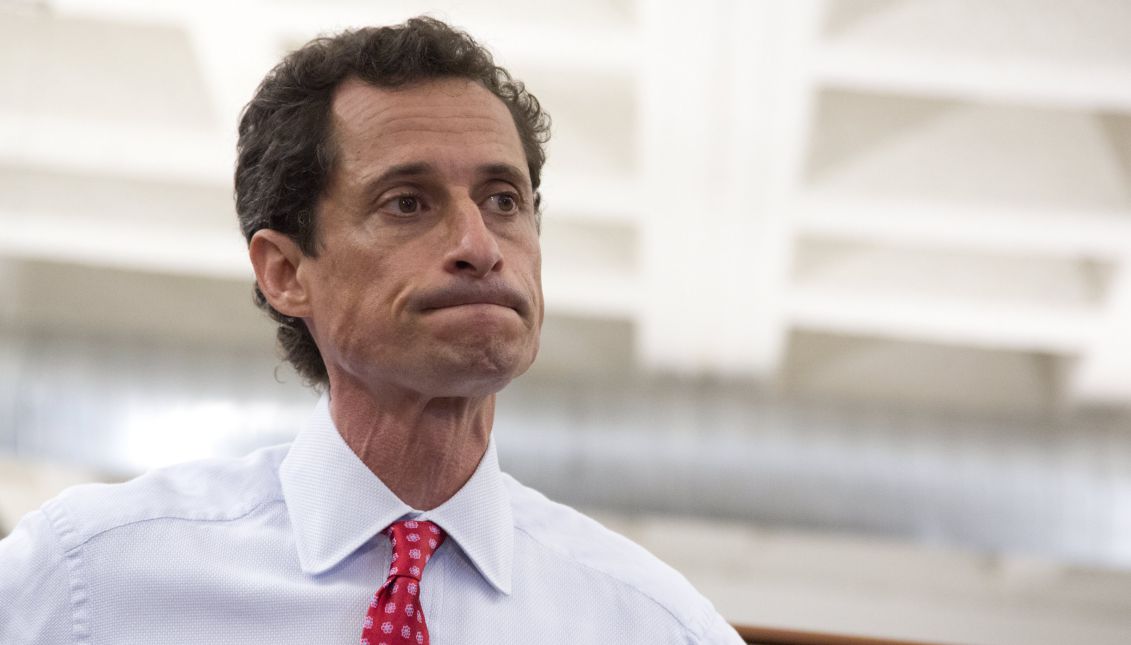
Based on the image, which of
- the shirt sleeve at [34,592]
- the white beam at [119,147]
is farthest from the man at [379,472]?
the white beam at [119,147]

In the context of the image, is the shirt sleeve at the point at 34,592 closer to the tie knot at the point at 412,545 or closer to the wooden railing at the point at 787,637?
the tie knot at the point at 412,545

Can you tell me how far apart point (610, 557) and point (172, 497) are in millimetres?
447

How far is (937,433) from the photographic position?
3500mm

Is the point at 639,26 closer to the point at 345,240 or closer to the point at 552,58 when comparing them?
the point at 552,58

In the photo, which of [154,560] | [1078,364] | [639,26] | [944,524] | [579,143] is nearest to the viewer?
[154,560]

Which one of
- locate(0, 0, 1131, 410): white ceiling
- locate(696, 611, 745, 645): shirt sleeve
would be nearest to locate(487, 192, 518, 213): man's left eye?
locate(696, 611, 745, 645): shirt sleeve

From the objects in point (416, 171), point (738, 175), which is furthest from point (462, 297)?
point (738, 175)

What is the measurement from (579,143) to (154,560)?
2.06 meters

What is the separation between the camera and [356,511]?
4.00ft

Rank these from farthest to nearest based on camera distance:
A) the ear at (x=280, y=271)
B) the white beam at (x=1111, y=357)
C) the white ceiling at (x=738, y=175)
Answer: the white beam at (x=1111, y=357) < the white ceiling at (x=738, y=175) < the ear at (x=280, y=271)

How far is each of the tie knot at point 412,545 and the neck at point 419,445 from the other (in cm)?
4

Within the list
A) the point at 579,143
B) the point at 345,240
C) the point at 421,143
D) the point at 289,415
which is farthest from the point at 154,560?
the point at 289,415

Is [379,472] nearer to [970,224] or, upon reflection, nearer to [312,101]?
[312,101]

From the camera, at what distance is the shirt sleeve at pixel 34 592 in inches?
44.0
